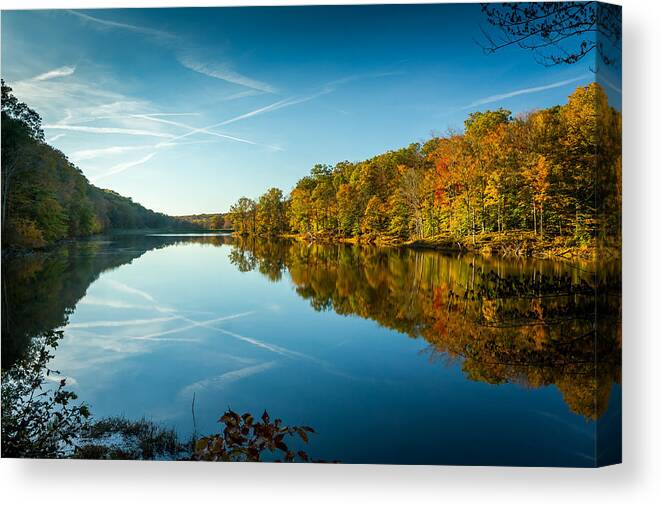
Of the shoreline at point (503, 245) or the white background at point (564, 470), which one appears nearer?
the white background at point (564, 470)

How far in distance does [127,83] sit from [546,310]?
5.26m

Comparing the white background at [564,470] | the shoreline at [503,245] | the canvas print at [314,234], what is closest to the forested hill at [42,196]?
the canvas print at [314,234]

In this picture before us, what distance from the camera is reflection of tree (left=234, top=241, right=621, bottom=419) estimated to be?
4.31 metres

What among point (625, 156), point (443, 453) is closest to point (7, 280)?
point (443, 453)

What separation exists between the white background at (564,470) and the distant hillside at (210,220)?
279 centimetres

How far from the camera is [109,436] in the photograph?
4621 millimetres

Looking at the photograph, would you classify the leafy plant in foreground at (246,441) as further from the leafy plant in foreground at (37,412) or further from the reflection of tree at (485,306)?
the reflection of tree at (485,306)

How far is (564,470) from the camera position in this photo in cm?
421

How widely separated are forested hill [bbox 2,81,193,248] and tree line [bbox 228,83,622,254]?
1480 millimetres

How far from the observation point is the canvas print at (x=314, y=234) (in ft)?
14.4

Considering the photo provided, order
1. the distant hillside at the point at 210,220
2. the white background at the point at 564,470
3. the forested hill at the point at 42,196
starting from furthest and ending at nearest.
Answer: the distant hillside at the point at 210,220
the forested hill at the point at 42,196
the white background at the point at 564,470

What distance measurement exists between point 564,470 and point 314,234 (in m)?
3.76

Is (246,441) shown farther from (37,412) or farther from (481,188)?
(481,188)

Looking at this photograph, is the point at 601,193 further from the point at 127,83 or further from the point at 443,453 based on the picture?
the point at 127,83
